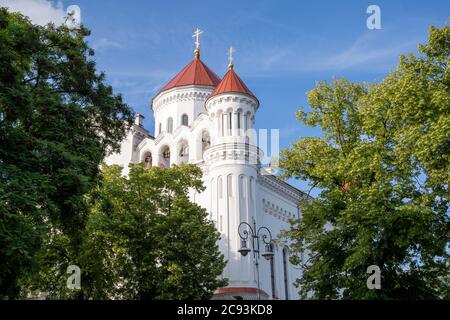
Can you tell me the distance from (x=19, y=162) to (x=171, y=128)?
29150 mm

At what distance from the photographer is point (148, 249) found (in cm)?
2762

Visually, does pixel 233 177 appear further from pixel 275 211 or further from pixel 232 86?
pixel 232 86

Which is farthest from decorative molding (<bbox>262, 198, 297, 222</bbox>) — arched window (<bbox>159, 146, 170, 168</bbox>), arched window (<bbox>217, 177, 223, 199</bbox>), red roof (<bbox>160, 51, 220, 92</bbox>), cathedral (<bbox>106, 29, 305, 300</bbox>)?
red roof (<bbox>160, 51, 220, 92</bbox>)

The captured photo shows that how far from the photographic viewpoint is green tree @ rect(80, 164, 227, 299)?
26391mm

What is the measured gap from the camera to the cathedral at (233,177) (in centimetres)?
3325

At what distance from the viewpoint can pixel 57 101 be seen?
17953 mm

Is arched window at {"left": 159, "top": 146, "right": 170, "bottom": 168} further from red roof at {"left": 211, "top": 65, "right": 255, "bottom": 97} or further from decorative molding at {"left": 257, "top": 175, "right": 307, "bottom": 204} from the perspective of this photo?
decorative molding at {"left": 257, "top": 175, "right": 307, "bottom": 204}

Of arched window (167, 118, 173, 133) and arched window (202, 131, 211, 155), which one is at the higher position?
arched window (167, 118, 173, 133)

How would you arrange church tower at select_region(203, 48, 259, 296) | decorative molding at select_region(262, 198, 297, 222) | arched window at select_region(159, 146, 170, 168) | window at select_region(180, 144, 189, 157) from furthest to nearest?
arched window at select_region(159, 146, 170, 168) → window at select_region(180, 144, 189, 157) → decorative molding at select_region(262, 198, 297, 222) → church tower at select_region(203, 48, 259, 296)

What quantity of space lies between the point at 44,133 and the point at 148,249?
11.4m

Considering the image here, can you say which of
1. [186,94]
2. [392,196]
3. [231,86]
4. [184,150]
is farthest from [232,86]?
[392,196]

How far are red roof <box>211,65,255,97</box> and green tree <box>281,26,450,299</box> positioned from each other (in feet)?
48.3
